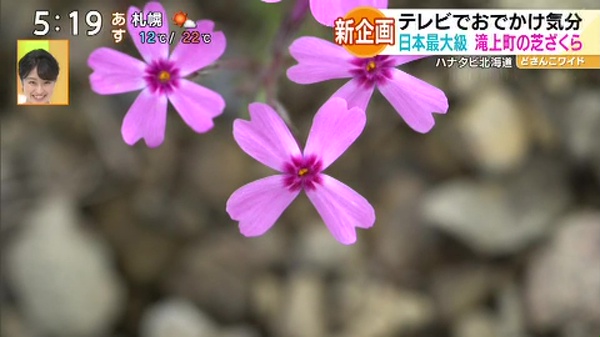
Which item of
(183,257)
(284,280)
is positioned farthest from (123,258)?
(284,280)

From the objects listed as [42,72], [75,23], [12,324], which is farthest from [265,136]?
[12,324]

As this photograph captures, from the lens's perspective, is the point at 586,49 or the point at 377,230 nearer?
the point at 586,49

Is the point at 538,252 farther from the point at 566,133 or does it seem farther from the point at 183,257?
the point at 183,257

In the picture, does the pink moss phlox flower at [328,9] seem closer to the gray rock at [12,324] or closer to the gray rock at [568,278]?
the gray rock at [568,278]

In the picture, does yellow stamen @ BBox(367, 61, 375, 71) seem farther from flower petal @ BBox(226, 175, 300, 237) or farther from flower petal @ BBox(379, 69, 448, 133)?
flower petal @ BBox(226, 175, 300, 237)

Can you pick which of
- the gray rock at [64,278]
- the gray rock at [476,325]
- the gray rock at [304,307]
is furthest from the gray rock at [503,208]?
the gray rock at [64,278]

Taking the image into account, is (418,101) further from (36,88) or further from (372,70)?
(36,88)
